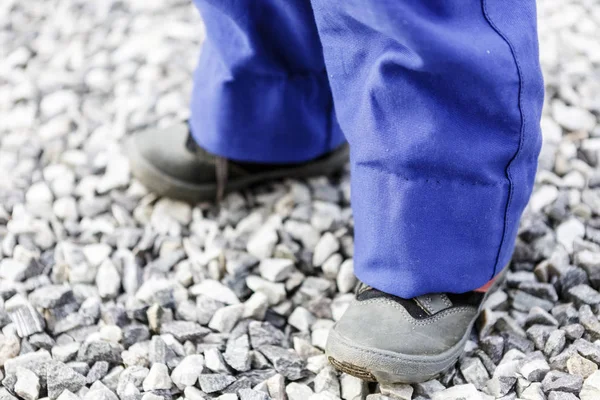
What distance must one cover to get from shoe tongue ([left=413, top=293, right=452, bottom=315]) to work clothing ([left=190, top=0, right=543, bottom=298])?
0.08 ft

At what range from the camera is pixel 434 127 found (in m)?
0.97

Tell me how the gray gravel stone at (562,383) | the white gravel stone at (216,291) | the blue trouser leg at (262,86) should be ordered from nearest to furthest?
the gray gravel stone at (562,383) < the blue trouser leg at (262,86) < the white gravel stone at (216,291)

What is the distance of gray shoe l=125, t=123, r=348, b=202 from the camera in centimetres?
147

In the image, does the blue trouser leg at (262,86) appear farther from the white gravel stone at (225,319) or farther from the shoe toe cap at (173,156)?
the white gravel stone at (225,319)

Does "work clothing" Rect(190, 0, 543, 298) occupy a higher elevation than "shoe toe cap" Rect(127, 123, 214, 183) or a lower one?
higher

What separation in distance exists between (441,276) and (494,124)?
0.77 ft

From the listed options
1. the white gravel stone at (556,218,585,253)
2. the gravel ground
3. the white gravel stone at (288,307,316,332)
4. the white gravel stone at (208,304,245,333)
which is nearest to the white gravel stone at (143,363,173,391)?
the gravel ground

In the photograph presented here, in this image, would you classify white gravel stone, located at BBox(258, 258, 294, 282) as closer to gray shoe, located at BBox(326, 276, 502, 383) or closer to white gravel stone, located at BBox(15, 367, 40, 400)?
gray shoe, located at BBox(326, 276, 502, 383)

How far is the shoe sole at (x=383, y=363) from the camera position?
106cm

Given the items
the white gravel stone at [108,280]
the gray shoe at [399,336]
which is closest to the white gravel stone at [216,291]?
the white gravel stone at [108,280]

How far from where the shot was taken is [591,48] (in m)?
1.84

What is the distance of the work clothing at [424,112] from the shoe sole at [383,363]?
0.09 m

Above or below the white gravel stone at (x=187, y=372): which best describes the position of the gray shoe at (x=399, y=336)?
above

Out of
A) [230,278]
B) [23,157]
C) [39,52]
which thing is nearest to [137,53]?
[39,52]
